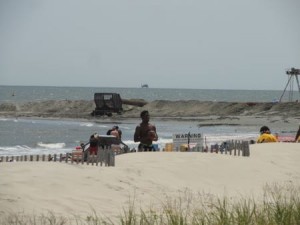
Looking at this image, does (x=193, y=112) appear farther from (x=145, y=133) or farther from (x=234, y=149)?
(x=145, y=133)

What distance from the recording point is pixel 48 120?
65125 mm

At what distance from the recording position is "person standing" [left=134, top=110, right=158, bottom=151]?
15.7 m

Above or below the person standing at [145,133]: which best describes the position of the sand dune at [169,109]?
below

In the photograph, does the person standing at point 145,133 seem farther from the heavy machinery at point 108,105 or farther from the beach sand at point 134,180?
the heavy machinery at point 108,105

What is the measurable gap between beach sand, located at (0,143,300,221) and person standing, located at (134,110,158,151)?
0.98 meters

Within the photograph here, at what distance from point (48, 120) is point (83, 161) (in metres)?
53.3

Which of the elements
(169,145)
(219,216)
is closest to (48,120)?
(169,145)

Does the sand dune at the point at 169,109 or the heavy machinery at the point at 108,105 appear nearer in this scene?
the sand dune at the point at 169,109

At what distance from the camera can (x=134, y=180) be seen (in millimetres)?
12008

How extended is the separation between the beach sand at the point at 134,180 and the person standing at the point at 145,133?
3.21 feet

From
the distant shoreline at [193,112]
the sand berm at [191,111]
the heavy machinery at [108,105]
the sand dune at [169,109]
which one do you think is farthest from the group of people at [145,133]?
the heavy machinery at [108,105]

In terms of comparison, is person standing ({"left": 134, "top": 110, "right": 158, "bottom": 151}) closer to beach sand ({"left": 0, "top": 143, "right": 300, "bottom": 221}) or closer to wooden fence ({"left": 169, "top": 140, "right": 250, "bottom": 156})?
beach sand ({"left": 0, "top": 143, "right": 300, "bottom": 221})

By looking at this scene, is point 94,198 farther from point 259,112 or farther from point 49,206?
point 259,112

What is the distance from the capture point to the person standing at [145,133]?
15.7 m
